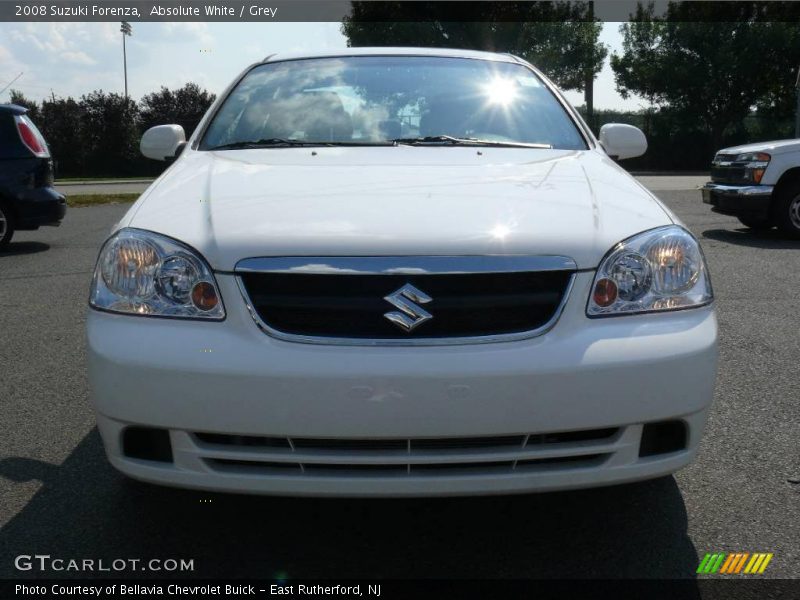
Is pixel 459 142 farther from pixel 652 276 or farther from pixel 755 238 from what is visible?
pixel 755 238

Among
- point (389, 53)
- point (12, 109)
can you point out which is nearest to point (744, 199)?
point (389, 53)

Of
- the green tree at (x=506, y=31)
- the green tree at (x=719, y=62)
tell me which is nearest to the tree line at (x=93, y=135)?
the green tree at (x=506, y=31)

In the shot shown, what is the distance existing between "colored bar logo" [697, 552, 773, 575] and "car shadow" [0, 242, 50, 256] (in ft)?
28.8

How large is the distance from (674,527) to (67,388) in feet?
9.54

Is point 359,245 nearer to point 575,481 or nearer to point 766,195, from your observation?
point 575,481

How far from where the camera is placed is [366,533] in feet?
9.16

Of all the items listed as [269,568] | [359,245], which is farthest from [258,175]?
[269,568]

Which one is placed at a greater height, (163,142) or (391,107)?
(391,107)

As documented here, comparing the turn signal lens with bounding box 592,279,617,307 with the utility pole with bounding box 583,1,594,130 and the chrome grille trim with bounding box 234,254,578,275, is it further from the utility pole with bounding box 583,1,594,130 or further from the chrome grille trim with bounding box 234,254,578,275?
the utility pole with bounding box 583,1,594,130

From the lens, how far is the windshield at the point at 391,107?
371cm

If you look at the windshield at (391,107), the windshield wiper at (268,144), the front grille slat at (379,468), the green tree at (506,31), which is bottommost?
the front grille slat at (379,468)

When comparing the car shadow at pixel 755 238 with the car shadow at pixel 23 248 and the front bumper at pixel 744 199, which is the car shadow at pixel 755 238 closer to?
the front bumper at pixel 744 199

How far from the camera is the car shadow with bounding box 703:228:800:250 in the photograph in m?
9.97

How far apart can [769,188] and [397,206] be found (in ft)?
29.8
